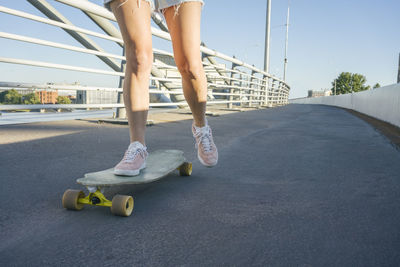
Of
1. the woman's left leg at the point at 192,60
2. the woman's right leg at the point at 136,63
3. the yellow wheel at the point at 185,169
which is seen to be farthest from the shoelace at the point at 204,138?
the woman's right leg at the point at 136,63

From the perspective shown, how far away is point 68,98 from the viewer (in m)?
4.31

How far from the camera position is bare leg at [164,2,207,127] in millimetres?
1999

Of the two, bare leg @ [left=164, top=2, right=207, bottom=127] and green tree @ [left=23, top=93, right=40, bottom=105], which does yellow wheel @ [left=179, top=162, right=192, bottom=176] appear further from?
green tree @ [left=23, top=93, right=40, bottom=105]

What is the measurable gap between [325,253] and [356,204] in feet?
1.98

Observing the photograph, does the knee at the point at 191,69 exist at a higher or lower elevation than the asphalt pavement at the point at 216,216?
higher

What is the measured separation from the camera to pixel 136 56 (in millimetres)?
1851

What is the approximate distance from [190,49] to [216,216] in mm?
1113

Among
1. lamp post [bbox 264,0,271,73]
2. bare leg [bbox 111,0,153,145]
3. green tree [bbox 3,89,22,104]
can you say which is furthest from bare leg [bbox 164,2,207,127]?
lamp post [bbox 264,0,271,73]

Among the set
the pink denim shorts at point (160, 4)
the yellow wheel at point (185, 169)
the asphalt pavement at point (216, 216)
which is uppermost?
the pink denim shorts at point (160, 4)

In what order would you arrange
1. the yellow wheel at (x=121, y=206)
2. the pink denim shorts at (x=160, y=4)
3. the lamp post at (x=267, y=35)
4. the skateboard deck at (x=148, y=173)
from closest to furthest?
the yellow wheel at (x=121, y=206) → the skateboard deck at (x=148, y=173) → the pink denim shorts at (x=160, y=4) → the lamp post at (x=267, y=35)

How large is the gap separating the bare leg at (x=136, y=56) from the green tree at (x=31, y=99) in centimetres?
228

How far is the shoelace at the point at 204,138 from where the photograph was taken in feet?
7.07

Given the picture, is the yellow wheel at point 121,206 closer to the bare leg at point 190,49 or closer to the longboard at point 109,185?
the longboard at point 109,185

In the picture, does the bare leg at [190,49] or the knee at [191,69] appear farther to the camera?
the knee at [191,69]
